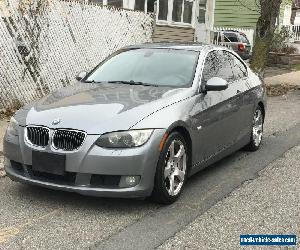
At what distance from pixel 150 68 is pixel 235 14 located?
25.4 metres

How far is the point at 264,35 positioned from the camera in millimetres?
14938

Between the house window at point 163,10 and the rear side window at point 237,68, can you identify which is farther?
the house window at point 163,10

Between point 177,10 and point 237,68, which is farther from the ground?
point 177,10

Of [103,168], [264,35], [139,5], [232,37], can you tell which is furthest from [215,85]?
[232,37]

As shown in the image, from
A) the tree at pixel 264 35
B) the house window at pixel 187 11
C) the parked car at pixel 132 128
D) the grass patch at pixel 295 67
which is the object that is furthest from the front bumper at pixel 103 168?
the grass patch at pixel 295 67

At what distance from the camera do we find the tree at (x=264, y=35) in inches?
574

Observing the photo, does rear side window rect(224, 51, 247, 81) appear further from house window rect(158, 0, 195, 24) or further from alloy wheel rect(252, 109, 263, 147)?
house window rect(158, 0, 195, 24)

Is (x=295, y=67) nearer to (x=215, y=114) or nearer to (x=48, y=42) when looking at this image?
(x=48, y=42)

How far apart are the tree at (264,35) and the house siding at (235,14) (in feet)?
47.9

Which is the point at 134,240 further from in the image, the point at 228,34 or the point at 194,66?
the point at 228,34

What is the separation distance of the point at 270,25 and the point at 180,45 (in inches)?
357

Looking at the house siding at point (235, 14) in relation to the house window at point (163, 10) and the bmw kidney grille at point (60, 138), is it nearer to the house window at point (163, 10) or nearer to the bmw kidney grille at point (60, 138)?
the house window at point (163, 10)

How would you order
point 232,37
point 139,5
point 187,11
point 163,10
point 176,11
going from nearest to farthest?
1. point 139,5
2. point 163,10
3. point 176,11
4. point 187,11
5. point 232,37

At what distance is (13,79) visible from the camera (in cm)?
975
